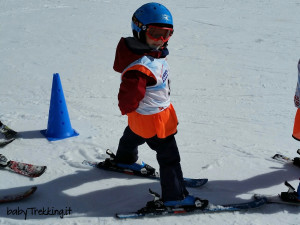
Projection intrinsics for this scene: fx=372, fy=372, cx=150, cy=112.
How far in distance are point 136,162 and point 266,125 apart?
252 cm

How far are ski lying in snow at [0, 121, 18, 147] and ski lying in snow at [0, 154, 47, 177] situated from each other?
2.22 feet

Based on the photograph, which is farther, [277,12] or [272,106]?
[277,12]

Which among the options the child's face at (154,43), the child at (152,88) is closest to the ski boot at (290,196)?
the child at (152,88)

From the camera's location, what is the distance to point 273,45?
392 inches

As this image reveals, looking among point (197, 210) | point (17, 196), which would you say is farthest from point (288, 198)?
point (17, 196)

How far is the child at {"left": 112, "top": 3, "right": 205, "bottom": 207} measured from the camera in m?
3.03

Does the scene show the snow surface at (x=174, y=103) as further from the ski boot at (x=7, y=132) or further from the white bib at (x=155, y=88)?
the white bib at (x=155, y=88)

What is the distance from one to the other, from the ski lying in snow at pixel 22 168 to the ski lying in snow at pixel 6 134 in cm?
68

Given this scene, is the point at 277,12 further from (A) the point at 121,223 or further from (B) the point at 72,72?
(A) the point at 121,223

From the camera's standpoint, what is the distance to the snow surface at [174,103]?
12.2 ft

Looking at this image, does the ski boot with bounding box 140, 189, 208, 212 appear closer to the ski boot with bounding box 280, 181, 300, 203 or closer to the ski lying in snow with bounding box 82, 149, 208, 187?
the ski lying in snow with bounding box 82, 149, 208, 187

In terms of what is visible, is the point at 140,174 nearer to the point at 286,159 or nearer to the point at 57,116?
the point at 57,116

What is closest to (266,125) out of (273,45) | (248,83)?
(248,83)

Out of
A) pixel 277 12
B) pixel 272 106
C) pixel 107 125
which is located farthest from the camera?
pixel 277 12
